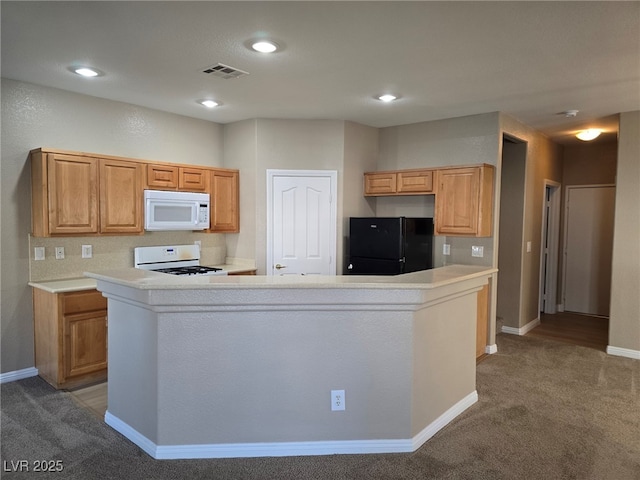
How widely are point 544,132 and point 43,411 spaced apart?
613cm

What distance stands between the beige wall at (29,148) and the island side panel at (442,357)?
10.5ft

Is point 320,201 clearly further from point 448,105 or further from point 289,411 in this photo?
point 289,411

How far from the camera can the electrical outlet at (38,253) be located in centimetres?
387

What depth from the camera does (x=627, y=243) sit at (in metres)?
4.62

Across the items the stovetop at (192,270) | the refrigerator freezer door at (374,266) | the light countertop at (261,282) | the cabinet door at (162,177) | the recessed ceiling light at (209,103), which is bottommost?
the stovetop at (192,270)

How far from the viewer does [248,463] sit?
250 centimetres

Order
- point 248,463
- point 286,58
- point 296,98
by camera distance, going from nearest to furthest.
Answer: point 248,463, point 286,58, point 296,98

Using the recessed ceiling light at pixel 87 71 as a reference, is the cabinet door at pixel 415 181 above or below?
below

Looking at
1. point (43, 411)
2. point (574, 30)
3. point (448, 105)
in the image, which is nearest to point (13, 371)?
point (43, 411)

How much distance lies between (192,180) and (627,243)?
468cm

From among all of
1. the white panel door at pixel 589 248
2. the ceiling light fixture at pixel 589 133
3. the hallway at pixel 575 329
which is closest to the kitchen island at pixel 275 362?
the hallway at pixel 575 329

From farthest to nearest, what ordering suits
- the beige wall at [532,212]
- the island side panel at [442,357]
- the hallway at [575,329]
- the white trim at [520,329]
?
1. the white trim at [520,329]
2. the beige wall at [532,212]
3. the hallway at [575,329]
4. the island side panel at [442,357]

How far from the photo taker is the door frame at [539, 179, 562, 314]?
22.1 ft

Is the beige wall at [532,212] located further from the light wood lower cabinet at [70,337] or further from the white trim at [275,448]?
the light wood lower cabinet at [70,337]
